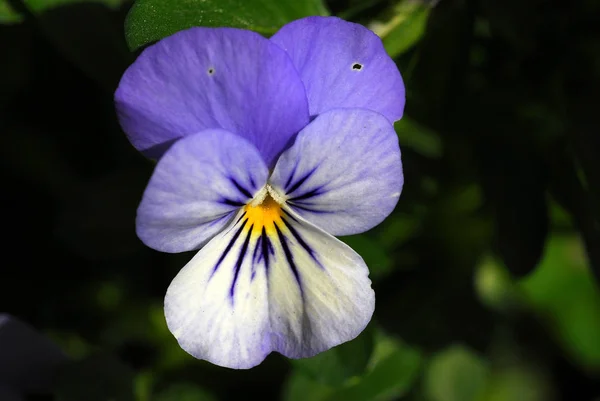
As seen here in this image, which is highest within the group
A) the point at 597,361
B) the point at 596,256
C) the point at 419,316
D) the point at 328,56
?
the point at 328,56

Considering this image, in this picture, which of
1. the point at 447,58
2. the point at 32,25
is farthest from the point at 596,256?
the point at 32,25

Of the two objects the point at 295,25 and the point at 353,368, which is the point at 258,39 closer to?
the point at 295,25

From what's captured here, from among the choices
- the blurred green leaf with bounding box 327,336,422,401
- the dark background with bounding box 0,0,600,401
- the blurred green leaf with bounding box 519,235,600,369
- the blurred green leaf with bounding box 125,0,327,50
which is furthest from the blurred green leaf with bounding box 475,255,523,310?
the blurred green leaf with bounding box 125,0,327,50

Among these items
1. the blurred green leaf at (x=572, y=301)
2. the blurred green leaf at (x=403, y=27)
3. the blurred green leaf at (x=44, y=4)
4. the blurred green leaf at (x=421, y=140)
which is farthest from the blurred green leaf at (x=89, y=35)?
the blurred green leaf at (x=572, y=301)

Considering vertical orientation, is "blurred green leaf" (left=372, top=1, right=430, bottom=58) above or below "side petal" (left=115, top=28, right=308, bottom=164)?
below

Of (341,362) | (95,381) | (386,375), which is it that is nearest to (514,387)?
(386,375)

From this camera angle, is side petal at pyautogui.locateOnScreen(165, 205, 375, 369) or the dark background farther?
the dark background

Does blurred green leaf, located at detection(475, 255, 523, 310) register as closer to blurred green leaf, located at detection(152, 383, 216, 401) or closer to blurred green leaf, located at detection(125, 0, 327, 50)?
blurred green leaf, located at detection(152, 383, 216, 401)
